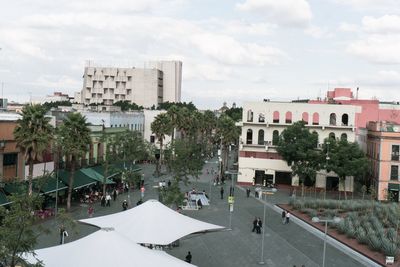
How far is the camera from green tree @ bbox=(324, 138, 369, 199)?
6988 cm

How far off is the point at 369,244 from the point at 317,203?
17.5 metres

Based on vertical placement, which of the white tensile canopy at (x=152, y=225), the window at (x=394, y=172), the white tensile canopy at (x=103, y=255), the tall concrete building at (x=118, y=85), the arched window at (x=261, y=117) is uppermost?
the tall concrete building at (x=118, y=85)

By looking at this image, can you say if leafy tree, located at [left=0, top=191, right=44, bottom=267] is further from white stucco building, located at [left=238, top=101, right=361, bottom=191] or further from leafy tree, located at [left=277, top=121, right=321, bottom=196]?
white stucco building, located at [left=238, top=101, right=361, bottom=191]

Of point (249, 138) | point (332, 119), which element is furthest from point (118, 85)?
point (332, 119)

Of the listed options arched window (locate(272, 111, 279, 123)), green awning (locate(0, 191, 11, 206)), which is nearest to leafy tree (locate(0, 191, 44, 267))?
green awning (locate(0, 191, 11, 206))

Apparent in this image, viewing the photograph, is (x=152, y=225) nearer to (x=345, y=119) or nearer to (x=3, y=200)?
(x=3, y=200)

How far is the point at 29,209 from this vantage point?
2092cm

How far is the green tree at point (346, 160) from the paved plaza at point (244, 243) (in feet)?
44.2

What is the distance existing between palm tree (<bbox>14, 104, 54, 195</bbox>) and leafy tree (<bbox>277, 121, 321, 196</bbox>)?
35.4 meters

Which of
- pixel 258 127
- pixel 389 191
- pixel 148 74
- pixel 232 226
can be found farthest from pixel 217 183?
pixel 148 74

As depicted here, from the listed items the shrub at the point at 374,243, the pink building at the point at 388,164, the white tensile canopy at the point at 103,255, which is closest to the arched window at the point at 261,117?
the pink building at the point at 388,164

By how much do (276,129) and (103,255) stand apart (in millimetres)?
60576

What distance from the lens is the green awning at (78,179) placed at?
182 ft

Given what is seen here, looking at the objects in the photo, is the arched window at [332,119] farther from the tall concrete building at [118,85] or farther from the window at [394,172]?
the tall concrete building at [118,85]
